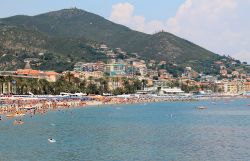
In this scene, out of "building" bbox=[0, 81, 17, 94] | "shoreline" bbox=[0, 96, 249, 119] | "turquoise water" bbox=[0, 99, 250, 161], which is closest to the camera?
"turquoise water" bbox=[0, 99, 250, 161]

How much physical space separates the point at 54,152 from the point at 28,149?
2.75 meters

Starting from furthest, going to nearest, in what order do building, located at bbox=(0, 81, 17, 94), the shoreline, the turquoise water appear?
1. building, located at bbox=(0, 81, 17, 94)
2. the shoreline
3. the turquoise water

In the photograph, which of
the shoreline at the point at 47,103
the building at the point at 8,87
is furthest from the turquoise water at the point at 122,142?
the building at the point at 8,87

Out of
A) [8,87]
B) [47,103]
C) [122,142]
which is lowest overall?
[122,142]

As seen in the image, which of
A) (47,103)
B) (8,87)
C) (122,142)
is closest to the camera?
(122,142)

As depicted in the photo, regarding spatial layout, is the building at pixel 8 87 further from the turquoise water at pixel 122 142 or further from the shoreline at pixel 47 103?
the turquoise water at pixel 122 142

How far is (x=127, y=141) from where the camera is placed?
175ft

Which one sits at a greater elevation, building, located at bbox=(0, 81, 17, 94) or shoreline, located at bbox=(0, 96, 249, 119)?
building, located at bbox=(0, 81, 17, 94)

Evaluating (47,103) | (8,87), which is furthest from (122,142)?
(8,87)

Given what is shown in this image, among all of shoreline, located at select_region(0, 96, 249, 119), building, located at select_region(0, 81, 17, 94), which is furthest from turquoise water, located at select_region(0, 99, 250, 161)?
building, located at select_region(0, 81, 17, 94)

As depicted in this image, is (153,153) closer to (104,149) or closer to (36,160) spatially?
(104,149)

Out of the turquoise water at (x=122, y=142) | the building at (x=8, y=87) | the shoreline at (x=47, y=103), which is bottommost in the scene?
the turquoise water at (x=122, y=142)

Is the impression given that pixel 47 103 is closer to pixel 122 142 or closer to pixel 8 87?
pixel 8 87

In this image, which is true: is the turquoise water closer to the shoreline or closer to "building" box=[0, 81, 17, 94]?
the shoreline
